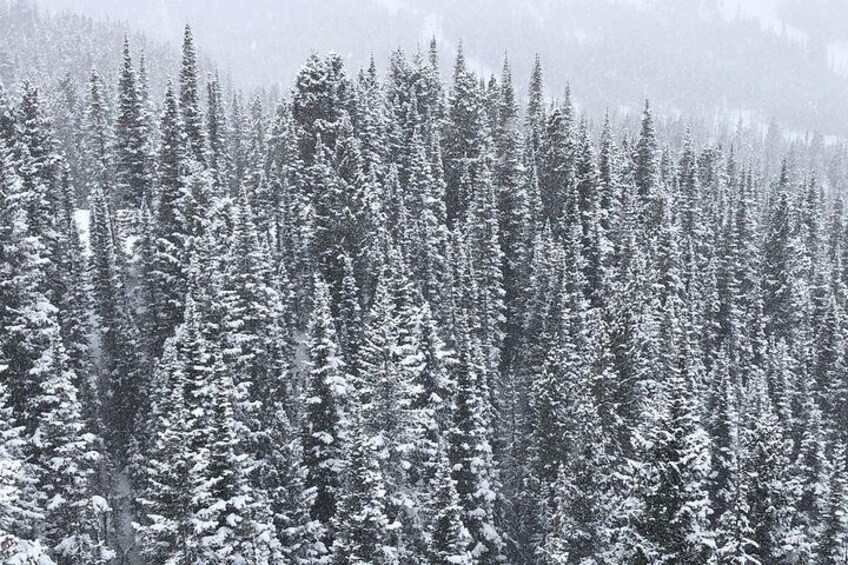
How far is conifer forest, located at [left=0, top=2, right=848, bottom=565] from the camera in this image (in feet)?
100

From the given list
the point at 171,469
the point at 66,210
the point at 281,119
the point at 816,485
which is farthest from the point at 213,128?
the point at 816,485

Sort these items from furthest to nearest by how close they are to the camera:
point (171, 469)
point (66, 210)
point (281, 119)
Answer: point (281, 119), point (66, 210), point (171, 469)

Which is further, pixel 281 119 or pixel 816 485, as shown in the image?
pixel 281 119

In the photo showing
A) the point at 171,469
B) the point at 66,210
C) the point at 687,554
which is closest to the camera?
the point at 687,554

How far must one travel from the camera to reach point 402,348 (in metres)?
38.6

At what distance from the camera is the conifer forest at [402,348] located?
3053cm

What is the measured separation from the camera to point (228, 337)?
4006cm

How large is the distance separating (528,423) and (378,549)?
19.8 metres

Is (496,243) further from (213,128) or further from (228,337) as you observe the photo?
(213,128)

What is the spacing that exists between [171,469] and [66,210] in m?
47.6

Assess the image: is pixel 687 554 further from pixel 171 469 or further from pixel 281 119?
pixel 281 119

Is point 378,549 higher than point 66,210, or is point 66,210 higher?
point 66,210

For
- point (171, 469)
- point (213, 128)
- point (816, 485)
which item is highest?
point (213, 128)

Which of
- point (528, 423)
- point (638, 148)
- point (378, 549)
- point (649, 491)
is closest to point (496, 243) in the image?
point (528, 423)
